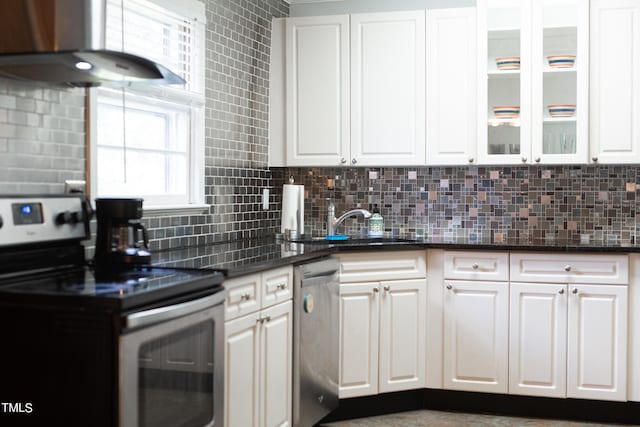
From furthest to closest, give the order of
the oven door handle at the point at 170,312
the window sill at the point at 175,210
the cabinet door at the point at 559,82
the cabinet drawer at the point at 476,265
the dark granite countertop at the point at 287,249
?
the cabinet door at the point at 559,82 → the cabinet drawer at the point at 476,265 → the window sill at the point at 175,210 → the dark granite countertop at the point at 287,249 → the oven door handle at the point at 170,312

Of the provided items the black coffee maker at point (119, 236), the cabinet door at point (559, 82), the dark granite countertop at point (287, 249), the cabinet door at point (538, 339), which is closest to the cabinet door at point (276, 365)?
the dark granite countertop at point (287, 249)

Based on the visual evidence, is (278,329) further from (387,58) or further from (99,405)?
(387,58)

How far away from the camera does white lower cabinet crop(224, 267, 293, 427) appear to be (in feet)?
9.16

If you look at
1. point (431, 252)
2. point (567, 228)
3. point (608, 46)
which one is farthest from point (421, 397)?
point (608, 46)

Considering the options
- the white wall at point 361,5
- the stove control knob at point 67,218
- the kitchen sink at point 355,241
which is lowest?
the kitchen sink at point 355,241

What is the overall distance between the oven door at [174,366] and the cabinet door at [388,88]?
207 cm

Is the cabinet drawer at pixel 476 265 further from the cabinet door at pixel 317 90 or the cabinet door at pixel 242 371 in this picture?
the cabinet door at pixel 242 371

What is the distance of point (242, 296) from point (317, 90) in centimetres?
195

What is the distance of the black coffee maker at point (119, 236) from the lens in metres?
2.65

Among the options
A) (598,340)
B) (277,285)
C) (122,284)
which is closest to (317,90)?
(277,285)

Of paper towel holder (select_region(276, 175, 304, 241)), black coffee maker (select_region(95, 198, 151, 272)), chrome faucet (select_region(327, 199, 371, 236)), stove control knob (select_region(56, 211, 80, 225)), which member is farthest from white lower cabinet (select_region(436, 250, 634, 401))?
stove control knob (select_region(56, 211, 80, 225))

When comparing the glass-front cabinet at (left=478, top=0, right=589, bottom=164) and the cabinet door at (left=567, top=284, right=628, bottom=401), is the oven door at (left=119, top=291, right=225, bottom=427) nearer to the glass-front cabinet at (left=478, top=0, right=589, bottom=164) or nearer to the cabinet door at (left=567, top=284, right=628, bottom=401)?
the cabinet door at (left=567, top=284, right=628, bottom=401)

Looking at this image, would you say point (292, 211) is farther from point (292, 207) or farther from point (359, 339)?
point (359, 339)

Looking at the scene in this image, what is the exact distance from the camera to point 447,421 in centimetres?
400
